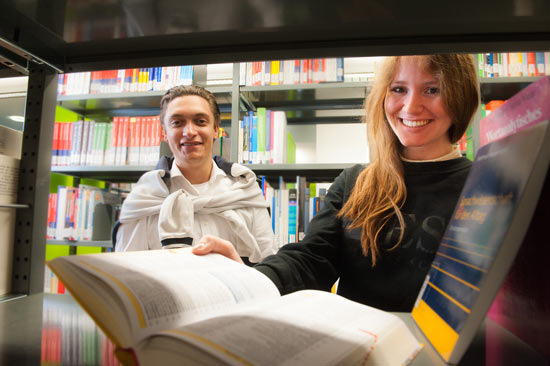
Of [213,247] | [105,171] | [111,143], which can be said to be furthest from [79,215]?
[213,247]

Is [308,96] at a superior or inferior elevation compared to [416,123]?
superior

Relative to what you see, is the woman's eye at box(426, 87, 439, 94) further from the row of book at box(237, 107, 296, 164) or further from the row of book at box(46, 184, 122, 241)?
the row of book at box(46, 184, 122, 241)

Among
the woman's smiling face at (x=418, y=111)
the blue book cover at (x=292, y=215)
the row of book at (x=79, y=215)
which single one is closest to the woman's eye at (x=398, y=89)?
the woman's smiling face at (x=418, y=111)

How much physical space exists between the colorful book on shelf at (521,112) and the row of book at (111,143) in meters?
2.08

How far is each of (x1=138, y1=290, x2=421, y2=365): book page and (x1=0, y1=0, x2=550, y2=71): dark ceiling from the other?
317mm

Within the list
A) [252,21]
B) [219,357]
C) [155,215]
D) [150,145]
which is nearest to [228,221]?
[155,215]

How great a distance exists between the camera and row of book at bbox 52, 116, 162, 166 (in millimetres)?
2250

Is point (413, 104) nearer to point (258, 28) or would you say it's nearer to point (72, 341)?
point (258, 28)

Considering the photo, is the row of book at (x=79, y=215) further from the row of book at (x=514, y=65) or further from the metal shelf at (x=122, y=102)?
the row of book at (x=514, y=65)

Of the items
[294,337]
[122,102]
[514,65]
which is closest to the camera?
[294,337]

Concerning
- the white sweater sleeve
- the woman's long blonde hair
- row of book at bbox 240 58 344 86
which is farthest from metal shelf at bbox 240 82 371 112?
the woman's long blonde hair

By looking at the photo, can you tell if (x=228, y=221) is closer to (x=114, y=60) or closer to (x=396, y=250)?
(x=396, y=250)

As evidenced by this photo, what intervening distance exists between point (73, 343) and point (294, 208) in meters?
1.77

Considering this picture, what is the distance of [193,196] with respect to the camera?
175 cm
